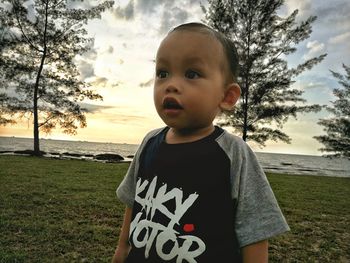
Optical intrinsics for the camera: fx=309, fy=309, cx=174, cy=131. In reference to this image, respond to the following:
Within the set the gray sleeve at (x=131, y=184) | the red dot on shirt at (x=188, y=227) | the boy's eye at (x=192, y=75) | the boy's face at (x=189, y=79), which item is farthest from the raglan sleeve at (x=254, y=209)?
the gray sleeve at (x=131, y=184)

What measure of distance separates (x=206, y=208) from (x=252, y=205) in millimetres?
188

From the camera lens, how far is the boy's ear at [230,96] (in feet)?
4.70

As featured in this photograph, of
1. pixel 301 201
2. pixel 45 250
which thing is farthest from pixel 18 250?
pixel 301 201

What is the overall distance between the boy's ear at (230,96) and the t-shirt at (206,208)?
0.49 feet

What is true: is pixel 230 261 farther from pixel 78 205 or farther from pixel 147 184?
pixel 78 205

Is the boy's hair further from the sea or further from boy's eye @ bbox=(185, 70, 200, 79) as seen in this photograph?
the sea

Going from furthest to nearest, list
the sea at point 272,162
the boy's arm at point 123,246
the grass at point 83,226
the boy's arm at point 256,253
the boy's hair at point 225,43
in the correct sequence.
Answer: the sea at point 272,162
the grass at point 83,226
the boy's arm at point 123,246
the boy's hair at point 225,43
the boy's arm at point 256,253

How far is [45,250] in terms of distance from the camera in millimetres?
3738

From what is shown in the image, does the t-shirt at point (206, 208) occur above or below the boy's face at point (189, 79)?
below

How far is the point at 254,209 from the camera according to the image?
1.26m

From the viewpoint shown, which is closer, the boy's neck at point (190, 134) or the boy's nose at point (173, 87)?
the boy's nose at point (173, 87)

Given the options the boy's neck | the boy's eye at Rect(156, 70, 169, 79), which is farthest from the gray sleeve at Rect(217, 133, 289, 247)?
the boy's eye at Rect(156, 70, 169, 79)

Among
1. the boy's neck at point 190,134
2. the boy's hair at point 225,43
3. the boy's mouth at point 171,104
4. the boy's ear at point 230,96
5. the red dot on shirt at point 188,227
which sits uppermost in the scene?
the boy's hair at point 225,43

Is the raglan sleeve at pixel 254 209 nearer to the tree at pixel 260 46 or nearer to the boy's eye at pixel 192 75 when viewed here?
the boy's eye at pixel 192 75
